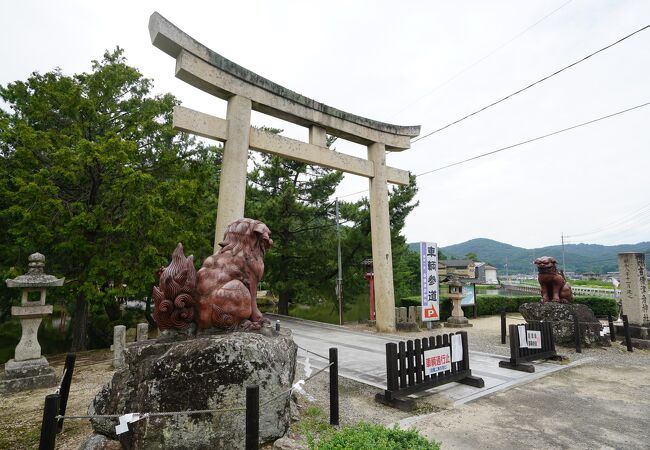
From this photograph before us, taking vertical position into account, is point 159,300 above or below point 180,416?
above

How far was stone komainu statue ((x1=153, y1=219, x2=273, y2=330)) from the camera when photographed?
3348 mm

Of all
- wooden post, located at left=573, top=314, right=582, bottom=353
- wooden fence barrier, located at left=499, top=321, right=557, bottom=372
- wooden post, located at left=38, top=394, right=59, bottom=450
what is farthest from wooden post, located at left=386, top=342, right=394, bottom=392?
wooden post, located at left=573, top=314, right=582, bottom=353

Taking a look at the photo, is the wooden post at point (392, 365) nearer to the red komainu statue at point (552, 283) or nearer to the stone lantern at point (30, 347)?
the stone lantern at point (30, 347)

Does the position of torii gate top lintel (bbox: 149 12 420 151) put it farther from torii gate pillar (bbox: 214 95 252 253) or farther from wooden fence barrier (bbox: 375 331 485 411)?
wooden fence barrier (bbox: 375 331 485 411)

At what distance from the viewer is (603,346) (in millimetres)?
8805

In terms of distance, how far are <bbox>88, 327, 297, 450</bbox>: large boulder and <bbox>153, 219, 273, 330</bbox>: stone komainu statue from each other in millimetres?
261

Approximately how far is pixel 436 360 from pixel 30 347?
6770 millimetres

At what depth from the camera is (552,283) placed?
9.55m

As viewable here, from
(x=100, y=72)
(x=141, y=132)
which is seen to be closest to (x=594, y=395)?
(x=141, y=132)

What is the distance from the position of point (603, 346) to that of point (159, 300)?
10.7 meters

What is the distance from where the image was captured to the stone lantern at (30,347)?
5430 mm

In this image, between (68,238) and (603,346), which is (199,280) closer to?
(68,238)

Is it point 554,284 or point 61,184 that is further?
point 554,284

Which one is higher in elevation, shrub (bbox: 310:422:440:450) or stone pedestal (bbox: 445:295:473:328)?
shrub (bbox: 310:422:440:450)
